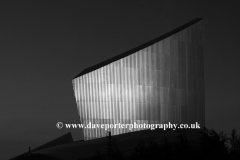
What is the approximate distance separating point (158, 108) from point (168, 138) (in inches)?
418

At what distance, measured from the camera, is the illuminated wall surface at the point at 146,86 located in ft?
206

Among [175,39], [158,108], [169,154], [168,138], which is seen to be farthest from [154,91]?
[169,154]

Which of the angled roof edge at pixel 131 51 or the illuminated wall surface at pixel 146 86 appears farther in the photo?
the angled roof edge at pixel 131 51

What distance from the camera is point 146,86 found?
211 ft

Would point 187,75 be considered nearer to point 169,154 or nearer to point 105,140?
point 105,140

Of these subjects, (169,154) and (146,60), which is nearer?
(169,154)

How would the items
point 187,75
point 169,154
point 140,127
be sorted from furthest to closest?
point 187,75
point 140,127
point 169,154

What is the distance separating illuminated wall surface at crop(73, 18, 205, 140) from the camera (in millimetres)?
62938

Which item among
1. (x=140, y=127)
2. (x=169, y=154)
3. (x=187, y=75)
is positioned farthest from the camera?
(x=187, y=75)

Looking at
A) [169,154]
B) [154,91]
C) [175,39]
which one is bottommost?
[169,154]

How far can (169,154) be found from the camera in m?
45.9

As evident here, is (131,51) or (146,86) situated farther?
(131,51)

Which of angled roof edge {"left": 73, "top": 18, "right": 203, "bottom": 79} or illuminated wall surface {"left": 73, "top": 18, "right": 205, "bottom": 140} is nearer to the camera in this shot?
illuminated wall surface {"left": 73, "top": 18, "right": 205, "bottom": 140}

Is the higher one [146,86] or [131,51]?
[131,51]
